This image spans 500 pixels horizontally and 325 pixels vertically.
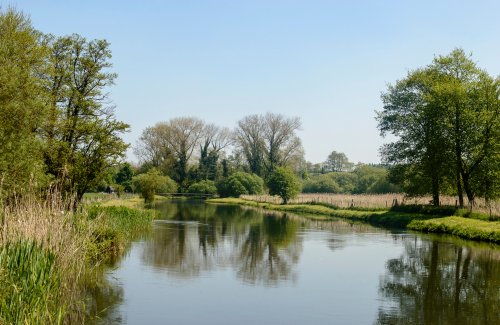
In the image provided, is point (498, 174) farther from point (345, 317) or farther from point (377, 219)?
point (345, 317)

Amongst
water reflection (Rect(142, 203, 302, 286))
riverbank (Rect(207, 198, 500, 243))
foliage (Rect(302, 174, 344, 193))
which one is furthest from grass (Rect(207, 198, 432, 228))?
foliage (Rect(302, 174, 344, 193))

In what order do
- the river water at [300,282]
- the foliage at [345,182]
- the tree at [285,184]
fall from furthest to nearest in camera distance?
the foliage at [345,182] < the tree at [285,184] < the river water at [300,282]

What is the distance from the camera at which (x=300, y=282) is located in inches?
703

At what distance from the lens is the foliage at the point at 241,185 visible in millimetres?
89481

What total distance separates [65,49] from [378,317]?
25.4 meters

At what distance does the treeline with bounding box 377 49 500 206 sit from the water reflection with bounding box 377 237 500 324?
15183 mm

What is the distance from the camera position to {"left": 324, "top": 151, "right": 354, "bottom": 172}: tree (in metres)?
144

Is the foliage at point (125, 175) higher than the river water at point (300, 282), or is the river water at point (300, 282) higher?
Answer: the foliage at point (125, 175)

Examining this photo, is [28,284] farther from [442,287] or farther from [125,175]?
[125,175]

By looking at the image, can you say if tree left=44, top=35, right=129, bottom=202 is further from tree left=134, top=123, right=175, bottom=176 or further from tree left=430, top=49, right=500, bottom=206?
tree left=134, top=123, right=175, bottom=176

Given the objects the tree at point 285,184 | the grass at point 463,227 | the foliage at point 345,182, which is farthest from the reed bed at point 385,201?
the foliage at point 345,182

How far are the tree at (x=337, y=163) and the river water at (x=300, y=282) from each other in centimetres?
11435

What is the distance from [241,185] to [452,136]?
52.4m

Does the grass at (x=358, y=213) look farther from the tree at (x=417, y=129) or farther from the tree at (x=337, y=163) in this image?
the tree at (x=337, y=163)
